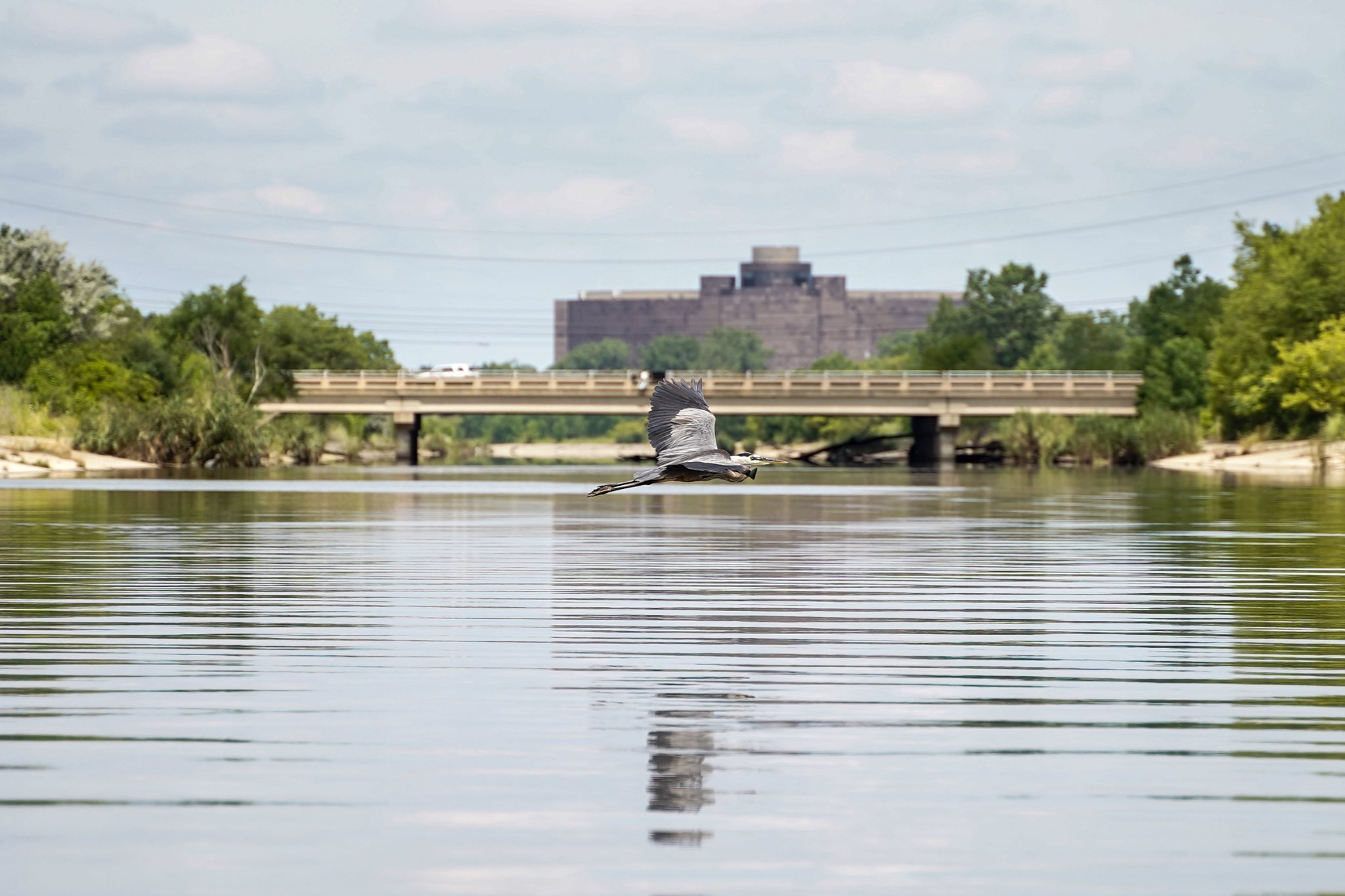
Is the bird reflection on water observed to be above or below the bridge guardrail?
below

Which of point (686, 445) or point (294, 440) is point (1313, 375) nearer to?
point (294, 440)

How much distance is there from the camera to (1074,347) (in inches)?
6166

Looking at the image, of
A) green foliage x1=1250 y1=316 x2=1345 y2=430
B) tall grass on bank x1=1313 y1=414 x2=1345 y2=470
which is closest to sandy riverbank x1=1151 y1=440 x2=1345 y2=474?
tall grass on bank x1=1313 y1=414 x2=1345 y2=470

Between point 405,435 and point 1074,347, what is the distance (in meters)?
71.5

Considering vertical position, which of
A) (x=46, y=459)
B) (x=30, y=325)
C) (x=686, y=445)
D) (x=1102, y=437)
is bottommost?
(x=46, y=459)

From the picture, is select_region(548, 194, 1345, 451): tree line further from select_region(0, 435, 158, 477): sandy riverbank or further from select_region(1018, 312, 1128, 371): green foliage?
select_region(0, 435, 158, 477): sandy riverbank

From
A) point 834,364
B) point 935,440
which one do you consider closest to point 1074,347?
point 834,364

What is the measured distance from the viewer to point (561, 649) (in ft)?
43.0

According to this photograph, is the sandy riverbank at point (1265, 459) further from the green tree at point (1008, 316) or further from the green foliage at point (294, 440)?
the green tree at point (1008, 316)

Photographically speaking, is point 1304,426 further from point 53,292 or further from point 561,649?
point 561,649

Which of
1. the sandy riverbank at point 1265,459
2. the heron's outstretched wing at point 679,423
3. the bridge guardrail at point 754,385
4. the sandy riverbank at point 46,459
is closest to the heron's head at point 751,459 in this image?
the heron's outstretched wing at point 679,423

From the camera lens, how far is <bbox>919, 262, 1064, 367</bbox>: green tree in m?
169

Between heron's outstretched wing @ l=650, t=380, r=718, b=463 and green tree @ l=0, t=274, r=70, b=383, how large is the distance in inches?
2942

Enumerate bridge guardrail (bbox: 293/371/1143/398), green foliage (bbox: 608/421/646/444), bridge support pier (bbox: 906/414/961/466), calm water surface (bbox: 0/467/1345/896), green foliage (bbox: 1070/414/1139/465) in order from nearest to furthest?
calm water surface (bbox: 0/467/1345/896)
green foliage (bbox: 1070/414/1139/465)
bridge guardrail (bbox: 293/371/1143/398)
bridge support pier (bbox: 906/414/961/466)
green foliage (bbox: 608/421/646/444)
